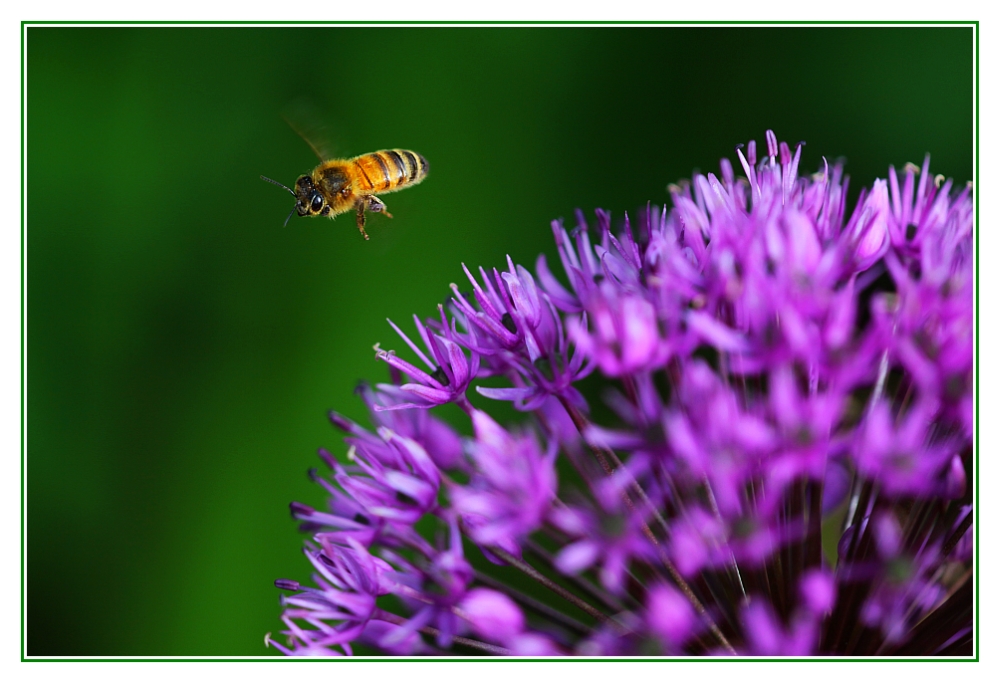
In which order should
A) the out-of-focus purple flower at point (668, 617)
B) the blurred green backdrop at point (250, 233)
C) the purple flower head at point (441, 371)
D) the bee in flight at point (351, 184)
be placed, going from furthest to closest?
the blurred green backdrop at point (250, 233) < the bee in flight at point (351, 184) < the purple flower head at point (441, 371) < the out-of-focus purple flower at point (668, 617)

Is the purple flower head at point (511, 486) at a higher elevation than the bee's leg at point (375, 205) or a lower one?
lower

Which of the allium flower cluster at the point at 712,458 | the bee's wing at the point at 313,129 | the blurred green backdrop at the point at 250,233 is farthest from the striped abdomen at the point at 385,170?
the allium flower cluster at the point at 712,458

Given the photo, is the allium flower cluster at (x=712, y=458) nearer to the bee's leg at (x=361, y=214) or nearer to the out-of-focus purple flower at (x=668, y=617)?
the out-of-focus purple flower at (x=668, y=617)

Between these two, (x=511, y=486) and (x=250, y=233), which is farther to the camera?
(x=250, y=233)

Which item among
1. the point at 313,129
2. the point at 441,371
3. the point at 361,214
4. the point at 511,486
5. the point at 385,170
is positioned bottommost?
the point at 511,486

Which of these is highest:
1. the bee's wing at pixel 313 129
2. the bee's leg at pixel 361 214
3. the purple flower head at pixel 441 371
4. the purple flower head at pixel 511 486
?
the bee's wing at pixel 313 129

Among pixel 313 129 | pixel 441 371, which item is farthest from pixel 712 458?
pixel 313 129

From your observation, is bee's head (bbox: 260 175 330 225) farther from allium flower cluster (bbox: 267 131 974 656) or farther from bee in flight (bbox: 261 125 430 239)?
allium flower cluster (bbox: 267 131 974 656)

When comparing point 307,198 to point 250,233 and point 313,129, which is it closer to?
point 313,129
